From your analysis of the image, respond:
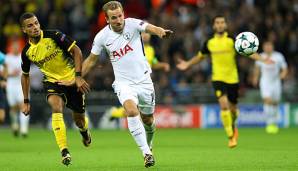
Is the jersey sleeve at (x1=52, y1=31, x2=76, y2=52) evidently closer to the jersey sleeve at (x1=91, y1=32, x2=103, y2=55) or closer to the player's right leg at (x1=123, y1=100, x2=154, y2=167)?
the jersey sleeve at (x1=91, y1=32, x2=103, y2=55)

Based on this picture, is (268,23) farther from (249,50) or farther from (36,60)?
(36,60)

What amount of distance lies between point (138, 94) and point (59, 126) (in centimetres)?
125

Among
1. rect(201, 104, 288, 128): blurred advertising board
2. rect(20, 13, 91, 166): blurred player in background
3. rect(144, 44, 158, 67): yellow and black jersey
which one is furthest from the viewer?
rect(201, 104, 288, 128): blurred advertising board

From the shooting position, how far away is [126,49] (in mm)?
11688

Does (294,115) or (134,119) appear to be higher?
(134,119)

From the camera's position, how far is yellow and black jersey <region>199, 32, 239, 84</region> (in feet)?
54.0

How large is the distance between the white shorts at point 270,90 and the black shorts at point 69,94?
1021cm

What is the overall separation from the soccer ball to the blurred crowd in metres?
10.5

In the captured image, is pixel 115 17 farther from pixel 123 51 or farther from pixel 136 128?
pixel 136 128

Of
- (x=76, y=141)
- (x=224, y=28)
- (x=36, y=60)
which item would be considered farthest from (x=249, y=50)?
(x=76, y=141)

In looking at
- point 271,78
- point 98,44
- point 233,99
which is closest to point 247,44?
point 233,99

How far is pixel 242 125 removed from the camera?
83.1ft

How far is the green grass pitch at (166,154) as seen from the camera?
11.5 m

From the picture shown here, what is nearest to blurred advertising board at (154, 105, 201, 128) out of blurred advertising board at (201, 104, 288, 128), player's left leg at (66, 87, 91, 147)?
blurred advertising board at (201, 104, 288, 128)
